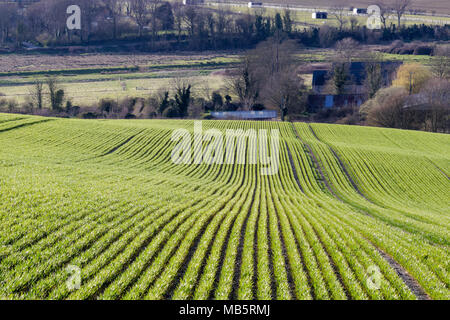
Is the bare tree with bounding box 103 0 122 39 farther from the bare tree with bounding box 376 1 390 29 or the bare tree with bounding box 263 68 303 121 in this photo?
the bare tree with bounding box 376 1 390 29

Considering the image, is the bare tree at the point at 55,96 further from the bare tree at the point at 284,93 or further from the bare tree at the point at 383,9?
the bare tree at the point at 383,9

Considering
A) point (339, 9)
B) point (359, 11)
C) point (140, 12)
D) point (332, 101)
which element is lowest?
point (332, 101)

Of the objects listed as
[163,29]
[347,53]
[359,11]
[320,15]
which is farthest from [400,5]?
[163,29]

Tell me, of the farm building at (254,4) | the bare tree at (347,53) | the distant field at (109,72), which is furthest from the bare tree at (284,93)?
the farm building at (254,4)

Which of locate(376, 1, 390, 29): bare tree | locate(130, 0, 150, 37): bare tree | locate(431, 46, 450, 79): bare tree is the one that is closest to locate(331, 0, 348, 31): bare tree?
locate(376, 1, 390, 29): bare tree

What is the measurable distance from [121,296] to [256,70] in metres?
70.2

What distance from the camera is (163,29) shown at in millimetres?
112438

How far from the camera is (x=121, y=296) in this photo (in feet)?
20.4

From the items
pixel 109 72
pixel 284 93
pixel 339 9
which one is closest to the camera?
pixel 284 93

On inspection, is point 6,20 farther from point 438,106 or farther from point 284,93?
point 438,106

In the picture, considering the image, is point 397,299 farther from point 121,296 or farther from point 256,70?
point 256,70

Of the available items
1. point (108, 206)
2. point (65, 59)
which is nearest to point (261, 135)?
point (108, 206)

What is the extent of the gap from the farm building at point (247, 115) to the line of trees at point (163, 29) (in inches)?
1964

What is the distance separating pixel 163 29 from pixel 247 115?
2745 inches
